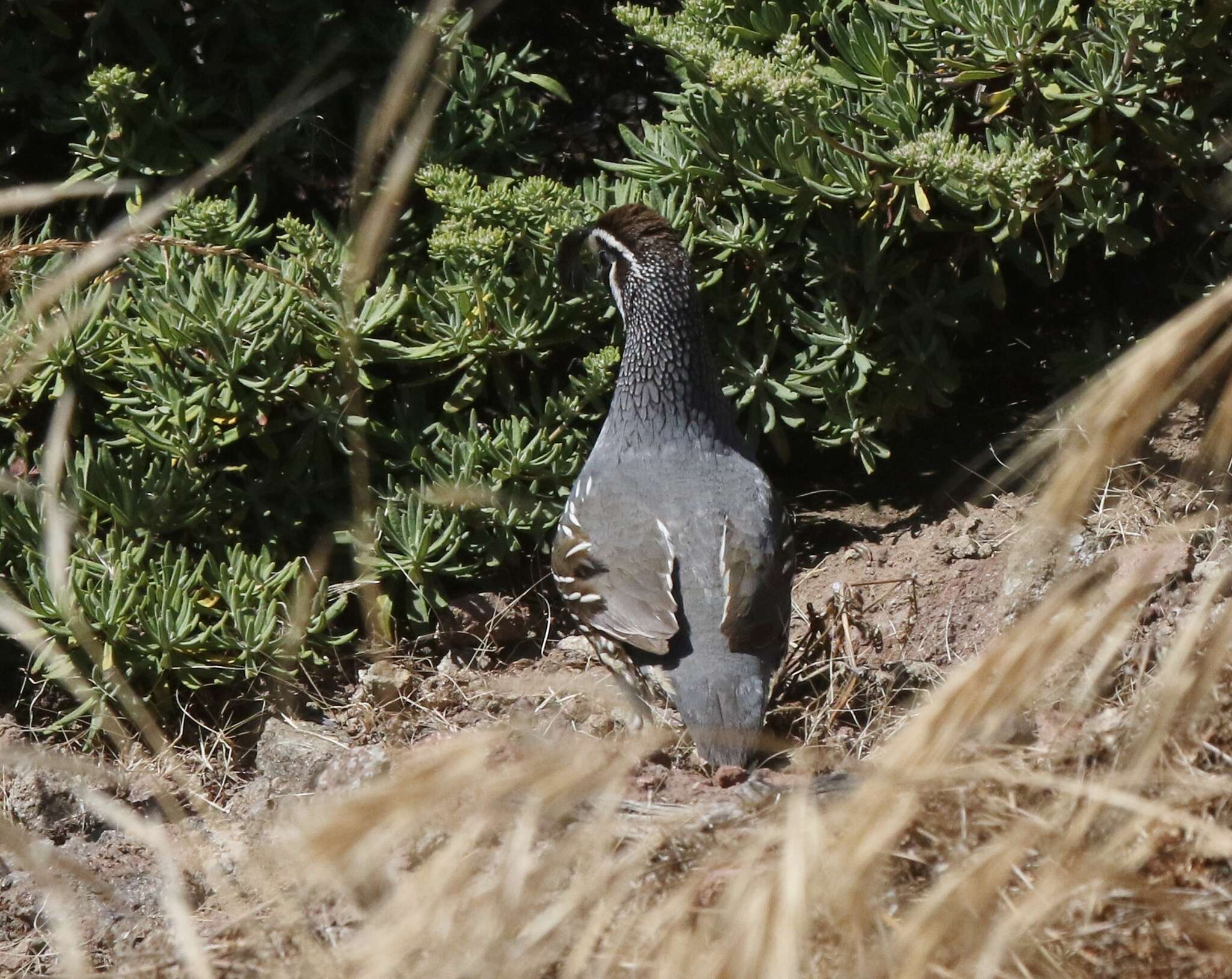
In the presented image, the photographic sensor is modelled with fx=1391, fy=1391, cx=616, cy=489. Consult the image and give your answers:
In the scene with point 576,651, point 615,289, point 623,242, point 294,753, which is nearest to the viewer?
point 294,753

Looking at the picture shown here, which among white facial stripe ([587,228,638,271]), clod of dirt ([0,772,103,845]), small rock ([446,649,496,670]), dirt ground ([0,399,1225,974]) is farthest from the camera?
small rock ([446,649,496,670])

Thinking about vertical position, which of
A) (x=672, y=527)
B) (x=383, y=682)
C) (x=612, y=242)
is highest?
(x=612, y=242)

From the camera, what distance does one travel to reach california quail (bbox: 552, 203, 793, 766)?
3.38m

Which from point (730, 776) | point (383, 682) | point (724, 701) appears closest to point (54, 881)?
point (730, 776)

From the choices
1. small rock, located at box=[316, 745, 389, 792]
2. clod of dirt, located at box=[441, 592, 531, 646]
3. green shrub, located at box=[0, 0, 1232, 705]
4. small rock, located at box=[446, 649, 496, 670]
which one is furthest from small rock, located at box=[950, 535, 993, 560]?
small rock, located at box=[316, 745, 389, 792]

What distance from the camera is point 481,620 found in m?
4.15

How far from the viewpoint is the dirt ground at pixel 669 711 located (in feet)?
10.5

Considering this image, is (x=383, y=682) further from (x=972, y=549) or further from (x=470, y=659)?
(x=972, y=549)

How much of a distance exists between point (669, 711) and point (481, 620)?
70cm

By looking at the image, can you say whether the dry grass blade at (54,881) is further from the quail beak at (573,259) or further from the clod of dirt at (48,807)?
the quail beak at (573,259)

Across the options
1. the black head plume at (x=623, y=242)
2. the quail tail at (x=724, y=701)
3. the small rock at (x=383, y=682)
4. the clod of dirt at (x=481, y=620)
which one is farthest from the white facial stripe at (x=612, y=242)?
the small rock at (x=383, y=682)

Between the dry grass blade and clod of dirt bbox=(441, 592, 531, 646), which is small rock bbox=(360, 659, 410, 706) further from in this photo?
the dry grass blade

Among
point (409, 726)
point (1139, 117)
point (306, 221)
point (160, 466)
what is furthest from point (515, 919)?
point (306, 221)

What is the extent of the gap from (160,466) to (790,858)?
2.72 meters
